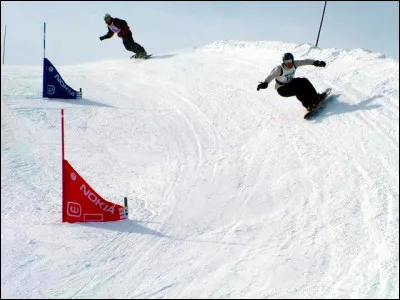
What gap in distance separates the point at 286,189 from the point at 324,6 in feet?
33.1

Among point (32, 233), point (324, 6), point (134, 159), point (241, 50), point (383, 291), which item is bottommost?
point (383, 291)

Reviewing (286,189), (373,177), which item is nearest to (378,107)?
(373,177)

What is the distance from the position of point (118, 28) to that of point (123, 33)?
236 mm

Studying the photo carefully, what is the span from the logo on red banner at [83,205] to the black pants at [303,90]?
3.75 metres

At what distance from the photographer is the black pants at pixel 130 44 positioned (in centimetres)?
1352

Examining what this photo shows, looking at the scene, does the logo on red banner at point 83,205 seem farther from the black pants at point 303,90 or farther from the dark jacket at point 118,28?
the dark jacket at point 118,28

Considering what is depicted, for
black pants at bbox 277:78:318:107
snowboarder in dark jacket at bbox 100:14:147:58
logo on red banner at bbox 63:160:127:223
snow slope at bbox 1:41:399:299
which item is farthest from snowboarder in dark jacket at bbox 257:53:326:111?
snowboarder in dark jacket at bbox 100:14:147:58

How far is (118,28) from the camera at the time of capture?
1322 centimetres

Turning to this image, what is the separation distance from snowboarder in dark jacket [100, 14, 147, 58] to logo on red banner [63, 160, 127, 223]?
8.98 meters

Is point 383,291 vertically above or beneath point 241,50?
beneath

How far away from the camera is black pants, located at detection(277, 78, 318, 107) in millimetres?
7273

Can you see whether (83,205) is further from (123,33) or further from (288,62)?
(123,33)

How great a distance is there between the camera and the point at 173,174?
250 inches

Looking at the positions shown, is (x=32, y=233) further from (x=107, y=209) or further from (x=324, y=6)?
(x=324, y=6)
